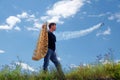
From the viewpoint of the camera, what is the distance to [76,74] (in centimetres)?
1798

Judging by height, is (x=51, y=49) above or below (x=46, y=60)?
above

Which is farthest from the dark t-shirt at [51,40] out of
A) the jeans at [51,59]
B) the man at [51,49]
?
the jeans at [51,59]

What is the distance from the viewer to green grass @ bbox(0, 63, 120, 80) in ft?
56.5

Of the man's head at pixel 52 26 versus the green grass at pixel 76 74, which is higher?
the man's head at pixel 52 26

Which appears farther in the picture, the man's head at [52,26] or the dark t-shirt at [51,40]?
the dark t-shirt at [51,40]

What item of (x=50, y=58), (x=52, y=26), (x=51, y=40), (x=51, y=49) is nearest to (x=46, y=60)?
(x=50, y=58)

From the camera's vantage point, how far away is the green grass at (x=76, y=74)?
56.5 ft

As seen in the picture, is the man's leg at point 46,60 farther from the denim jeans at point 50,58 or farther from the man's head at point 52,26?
the man's head at point 52,26

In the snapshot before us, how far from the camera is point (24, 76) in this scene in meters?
17.3

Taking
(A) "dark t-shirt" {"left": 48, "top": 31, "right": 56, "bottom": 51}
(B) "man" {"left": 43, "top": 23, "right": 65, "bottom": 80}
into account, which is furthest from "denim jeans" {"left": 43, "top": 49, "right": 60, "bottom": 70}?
(A) "dark t-shirt" {"left": 48, "top": 31, "right": 56, "bottom": 51}

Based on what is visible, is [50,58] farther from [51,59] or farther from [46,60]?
[46,60]

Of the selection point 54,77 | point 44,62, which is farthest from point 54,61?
point 54,77

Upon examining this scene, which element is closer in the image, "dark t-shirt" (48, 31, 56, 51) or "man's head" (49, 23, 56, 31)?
"man's head" (49, 23, 56, 31)

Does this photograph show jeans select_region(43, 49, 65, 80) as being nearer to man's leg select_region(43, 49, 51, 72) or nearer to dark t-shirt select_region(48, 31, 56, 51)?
man's leg select_region(43, 49, 51, 72)
